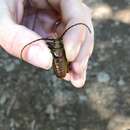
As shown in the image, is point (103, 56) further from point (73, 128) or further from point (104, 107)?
point (73, 128)

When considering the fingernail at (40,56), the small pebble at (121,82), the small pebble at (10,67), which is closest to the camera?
the fingernail at (40,56)

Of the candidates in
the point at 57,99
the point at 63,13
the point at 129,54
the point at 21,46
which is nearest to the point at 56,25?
the point at 63,13

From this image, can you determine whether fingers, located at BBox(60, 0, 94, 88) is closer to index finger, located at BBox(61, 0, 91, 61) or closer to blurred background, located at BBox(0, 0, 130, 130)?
index finger, located at BBox(61, 0, 91, 61)

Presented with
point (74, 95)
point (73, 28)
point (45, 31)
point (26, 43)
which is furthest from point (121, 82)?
point (26, 43)

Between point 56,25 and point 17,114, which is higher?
point 56,25

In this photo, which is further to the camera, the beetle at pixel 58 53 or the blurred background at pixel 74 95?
the blurred background at pixel 74 95

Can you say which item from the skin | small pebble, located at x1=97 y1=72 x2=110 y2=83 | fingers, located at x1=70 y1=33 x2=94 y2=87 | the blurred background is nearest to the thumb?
the skin

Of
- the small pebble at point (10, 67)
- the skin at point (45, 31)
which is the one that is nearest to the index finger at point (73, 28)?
the skin at point (45, 31)

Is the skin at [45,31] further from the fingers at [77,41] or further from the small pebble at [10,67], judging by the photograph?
the small pebble at [10,67]
